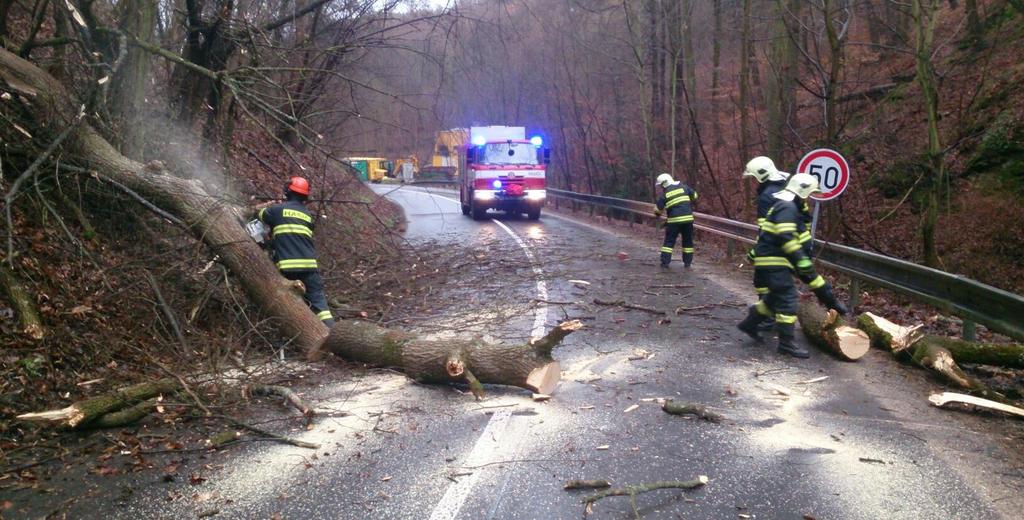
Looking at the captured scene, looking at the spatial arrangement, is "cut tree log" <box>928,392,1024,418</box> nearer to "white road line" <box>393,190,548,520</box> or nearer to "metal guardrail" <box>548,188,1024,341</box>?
"metal guardrail" <box>548,188,1024,341</box>

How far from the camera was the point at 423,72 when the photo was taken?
11.1 metres

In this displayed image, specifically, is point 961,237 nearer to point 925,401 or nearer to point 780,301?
point 780,301

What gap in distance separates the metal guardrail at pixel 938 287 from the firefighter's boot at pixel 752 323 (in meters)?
1.75

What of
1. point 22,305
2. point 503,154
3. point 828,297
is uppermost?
point 503,154

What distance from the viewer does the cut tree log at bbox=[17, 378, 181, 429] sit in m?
4.34

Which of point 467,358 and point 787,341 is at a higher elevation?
point 467,358

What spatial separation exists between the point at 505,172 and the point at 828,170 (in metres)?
13.2

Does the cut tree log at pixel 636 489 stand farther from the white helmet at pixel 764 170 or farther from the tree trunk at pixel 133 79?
the tree trunk at pixel 133 79

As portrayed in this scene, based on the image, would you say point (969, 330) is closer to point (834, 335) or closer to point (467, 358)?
point (834, 335)

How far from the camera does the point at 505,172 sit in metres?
22.1

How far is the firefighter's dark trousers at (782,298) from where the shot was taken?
6.72 meters

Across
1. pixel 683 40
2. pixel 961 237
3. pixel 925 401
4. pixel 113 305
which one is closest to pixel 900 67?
pixel 683 40


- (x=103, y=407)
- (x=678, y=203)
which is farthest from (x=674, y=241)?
(x=103, y=407)

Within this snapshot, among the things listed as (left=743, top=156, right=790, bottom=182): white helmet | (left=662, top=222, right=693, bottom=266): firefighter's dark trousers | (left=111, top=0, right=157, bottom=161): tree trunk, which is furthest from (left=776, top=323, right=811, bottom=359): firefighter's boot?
(left=111, top=0, right=157, bottom=161): tree trunk
